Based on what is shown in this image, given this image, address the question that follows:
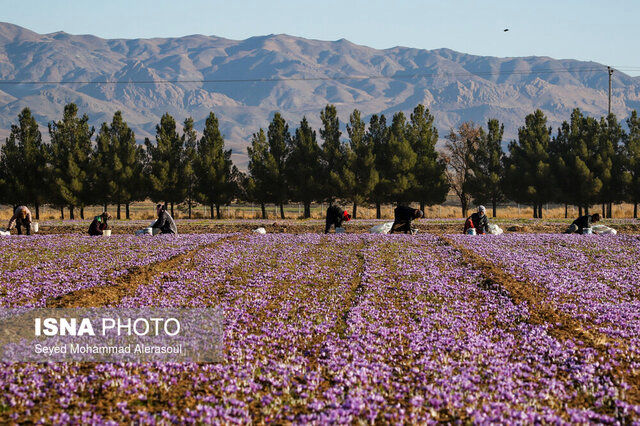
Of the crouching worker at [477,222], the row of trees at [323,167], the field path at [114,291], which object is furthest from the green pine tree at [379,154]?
the field path at [114,291]

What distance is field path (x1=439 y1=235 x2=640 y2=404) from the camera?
9187mm

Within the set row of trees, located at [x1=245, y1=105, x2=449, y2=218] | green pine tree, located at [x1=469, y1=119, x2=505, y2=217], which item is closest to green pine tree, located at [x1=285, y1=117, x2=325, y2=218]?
row of trees, located at [x1=245, y1=105, x2=449, y2=218]

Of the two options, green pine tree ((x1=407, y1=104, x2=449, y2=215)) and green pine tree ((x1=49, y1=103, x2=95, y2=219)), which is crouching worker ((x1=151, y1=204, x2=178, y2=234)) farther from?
green pine tree ((x1=407, y1=104, x2=449, y2=215))

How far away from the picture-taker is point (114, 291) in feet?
47.7

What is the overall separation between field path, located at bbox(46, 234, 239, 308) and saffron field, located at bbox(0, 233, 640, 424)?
78 mm

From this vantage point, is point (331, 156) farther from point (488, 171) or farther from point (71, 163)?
point (71, 163)

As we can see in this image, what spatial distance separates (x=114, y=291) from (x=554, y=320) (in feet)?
32.2

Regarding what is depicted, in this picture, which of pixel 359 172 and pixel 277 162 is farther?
pixel 277 162

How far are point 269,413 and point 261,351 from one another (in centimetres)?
261

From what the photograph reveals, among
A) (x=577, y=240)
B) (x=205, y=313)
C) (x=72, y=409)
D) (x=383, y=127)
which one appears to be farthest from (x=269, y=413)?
(x=383, y=127)

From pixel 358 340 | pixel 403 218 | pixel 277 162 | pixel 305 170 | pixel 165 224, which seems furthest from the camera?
pixel 277 162

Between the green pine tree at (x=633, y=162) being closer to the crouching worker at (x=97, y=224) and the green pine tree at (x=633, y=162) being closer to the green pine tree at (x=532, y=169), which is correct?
the green pine tree at (x=532, y=169)

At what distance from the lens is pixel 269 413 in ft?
24.6

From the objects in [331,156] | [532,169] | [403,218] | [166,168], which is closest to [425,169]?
[331,156]
